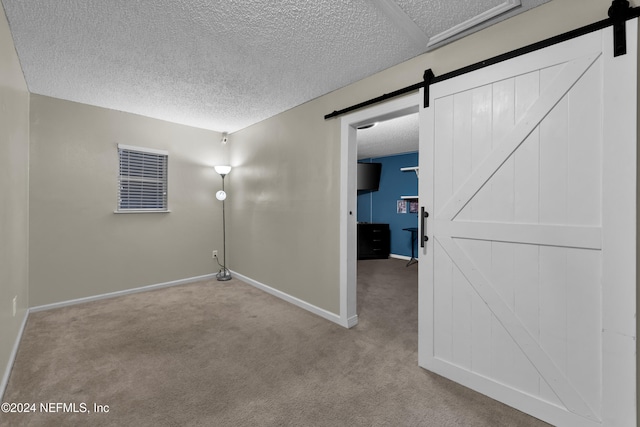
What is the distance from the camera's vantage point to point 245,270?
425 cm

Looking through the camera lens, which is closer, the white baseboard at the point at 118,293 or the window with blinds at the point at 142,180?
the white baseboard at the point at 118,293

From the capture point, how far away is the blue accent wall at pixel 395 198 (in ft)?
20.9

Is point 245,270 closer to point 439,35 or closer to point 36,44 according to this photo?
point 36,44

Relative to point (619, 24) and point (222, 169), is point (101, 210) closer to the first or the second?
point (222, 169)

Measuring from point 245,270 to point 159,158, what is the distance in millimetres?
2050

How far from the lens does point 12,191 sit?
7.02 feet

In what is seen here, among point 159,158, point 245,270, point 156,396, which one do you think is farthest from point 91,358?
point 159,158

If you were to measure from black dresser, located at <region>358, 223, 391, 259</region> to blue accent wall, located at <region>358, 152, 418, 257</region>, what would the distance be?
10.4 inches

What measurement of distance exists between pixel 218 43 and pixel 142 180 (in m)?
2.56

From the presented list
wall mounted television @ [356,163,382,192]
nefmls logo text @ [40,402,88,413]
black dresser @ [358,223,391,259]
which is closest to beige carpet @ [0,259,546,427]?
nefmls logo text @ [40,402,88,413]

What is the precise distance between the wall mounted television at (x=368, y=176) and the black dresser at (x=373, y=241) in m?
0.91

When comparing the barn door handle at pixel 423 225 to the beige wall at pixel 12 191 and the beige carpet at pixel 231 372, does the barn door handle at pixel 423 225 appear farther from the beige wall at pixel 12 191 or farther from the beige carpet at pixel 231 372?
the beige wall at pixel 12 191

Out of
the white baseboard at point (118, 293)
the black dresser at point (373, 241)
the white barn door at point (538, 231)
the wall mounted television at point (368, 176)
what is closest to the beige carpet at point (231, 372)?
the white baseboard at point (118, 293)

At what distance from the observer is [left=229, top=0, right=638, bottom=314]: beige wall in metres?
1.67
